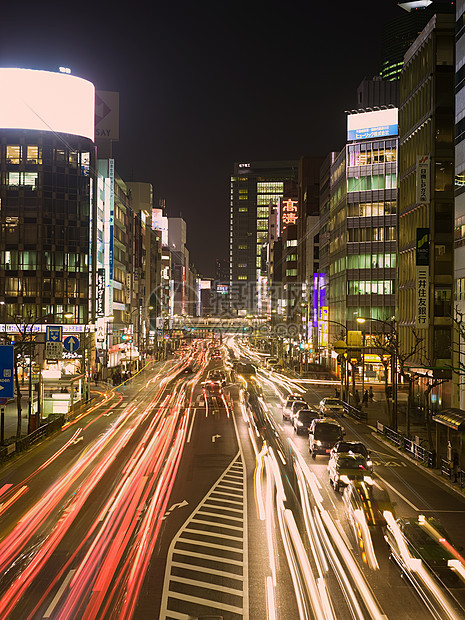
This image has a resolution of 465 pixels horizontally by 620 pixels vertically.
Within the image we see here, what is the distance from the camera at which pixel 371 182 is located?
278 ft

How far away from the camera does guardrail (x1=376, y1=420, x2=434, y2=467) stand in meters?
31.1

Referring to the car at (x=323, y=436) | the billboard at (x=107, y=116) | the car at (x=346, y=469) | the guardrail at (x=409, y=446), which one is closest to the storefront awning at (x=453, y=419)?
the guardrail at (x=409, y=446)

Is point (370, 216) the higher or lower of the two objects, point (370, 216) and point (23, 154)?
the lower

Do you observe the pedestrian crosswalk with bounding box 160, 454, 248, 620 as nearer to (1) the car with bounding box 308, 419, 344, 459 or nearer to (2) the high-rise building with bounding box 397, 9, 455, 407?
(1) the car with bounding box 308, 419, 344, 459

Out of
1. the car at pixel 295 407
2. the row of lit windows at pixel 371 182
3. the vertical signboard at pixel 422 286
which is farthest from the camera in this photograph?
the row of lit windows at pixel 371 182

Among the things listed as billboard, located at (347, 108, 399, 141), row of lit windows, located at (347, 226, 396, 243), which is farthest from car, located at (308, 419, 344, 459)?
billboard, located at (347, 108, 399, 141)

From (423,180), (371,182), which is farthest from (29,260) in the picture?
(423,180)

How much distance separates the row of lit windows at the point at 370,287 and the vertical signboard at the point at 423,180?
35.9 metres

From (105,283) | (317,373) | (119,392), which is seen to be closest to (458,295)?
(119,392)

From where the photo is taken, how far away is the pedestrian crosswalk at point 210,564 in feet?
46.5

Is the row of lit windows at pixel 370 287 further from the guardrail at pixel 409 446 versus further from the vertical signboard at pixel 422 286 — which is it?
the guardrail at pixel 409 446

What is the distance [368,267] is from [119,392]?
37.0m

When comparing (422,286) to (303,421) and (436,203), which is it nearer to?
(436,203)

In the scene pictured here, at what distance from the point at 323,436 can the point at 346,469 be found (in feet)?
25.0
